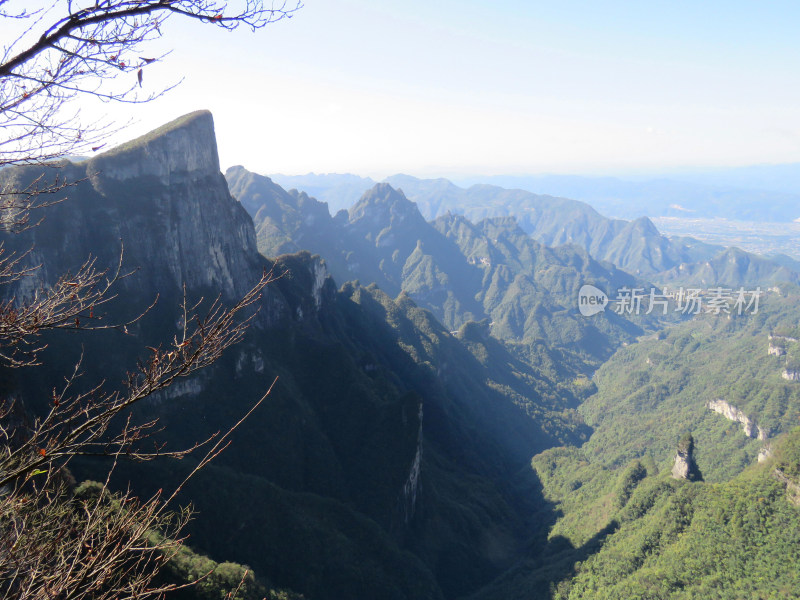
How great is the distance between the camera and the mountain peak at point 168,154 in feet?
157

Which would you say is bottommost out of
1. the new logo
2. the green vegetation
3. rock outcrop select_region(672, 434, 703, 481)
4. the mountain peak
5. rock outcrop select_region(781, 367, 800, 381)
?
the green vegetation

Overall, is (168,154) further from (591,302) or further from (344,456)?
(591,302)

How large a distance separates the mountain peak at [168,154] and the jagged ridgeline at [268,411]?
15cm

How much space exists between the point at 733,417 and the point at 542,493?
4953 centimetres

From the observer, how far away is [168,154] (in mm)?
50188

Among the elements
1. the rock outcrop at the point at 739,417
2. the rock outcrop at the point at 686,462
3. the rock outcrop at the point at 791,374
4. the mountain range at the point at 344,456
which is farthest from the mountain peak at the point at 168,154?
the rock outcrop at the point at 791,374

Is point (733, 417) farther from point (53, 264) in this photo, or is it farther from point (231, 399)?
point (53, 264)

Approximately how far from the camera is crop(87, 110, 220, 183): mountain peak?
47.9 m

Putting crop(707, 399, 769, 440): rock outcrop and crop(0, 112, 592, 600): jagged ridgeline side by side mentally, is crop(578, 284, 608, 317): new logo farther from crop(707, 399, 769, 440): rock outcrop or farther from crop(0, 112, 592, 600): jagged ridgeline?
crop(0, 112, 592, 600): jagged ridgeline

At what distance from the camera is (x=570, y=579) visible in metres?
42.7

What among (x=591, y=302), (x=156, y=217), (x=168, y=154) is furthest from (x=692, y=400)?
(x=168, y=154)

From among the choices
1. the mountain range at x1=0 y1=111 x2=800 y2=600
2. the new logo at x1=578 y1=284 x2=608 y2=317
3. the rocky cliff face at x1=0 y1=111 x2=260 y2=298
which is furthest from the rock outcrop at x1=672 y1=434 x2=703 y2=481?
the new logo at x1=578 y1=284 x2=608 y2=317

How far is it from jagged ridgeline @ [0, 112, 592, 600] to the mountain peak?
15 centimetres

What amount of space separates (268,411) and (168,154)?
1201 inches
